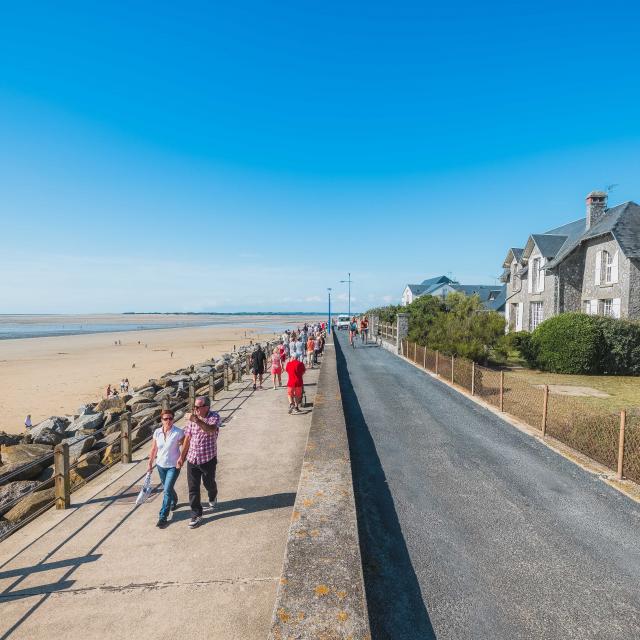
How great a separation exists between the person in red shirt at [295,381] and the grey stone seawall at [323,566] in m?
4.72

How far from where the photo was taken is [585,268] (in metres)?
25.9

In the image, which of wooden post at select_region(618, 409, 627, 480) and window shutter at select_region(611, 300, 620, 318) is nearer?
wooden post at select_region(618, 409, 627, 480)

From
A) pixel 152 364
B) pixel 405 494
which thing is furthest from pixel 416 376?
pixel 152 364

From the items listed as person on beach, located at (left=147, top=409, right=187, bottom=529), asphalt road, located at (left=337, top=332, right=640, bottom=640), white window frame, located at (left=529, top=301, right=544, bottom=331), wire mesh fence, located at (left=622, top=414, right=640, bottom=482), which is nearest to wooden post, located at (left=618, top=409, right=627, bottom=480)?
wire mesh fence, located at (left=622, top=414, right=640, bottom=482)

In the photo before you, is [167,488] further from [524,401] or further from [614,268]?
[614,268]

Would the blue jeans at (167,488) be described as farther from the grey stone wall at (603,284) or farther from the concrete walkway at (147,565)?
the grey stone wall at (603,284)

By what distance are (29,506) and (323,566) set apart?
5922 mm

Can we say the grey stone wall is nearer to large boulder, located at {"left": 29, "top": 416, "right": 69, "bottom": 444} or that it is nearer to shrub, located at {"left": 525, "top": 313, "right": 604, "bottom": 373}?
shrub, located at {"left": 525, "top": 313, "right": 604, "bottom": 373}

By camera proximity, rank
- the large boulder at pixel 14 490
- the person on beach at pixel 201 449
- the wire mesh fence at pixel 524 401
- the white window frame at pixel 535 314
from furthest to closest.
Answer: the white window frame at pixel 535 314 < the wire mesh fence at pixel 524 401 < the large boulder at pixel 14 490 < the person on beach at pixel 201 449

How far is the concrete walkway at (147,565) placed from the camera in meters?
3.64

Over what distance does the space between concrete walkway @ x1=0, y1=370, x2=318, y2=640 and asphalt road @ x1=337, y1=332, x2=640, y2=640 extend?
123 centimetres

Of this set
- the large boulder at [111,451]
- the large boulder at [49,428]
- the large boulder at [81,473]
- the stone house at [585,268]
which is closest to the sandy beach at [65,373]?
the large boulder at [49,428]

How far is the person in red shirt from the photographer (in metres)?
10.9

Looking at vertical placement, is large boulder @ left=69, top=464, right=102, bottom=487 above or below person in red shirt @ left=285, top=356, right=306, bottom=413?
below
